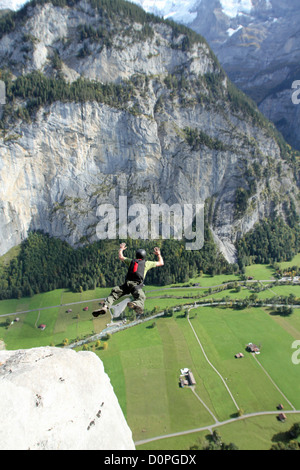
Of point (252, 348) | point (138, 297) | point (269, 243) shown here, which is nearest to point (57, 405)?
point (138, 297)

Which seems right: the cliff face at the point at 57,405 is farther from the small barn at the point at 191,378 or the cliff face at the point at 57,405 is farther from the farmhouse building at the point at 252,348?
the farmhouse building at the point at 252,348

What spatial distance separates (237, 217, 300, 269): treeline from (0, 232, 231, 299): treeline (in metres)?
12.9

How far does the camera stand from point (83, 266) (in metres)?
99.8

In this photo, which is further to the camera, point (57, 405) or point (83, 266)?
point (83, 266)

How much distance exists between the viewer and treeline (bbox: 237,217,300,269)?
112250mm

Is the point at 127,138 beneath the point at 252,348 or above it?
above

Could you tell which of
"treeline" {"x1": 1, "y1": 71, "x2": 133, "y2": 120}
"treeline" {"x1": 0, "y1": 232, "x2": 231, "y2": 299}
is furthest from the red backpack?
"treeline" {"x1": 1, "y1": 71, "x2": 133, "y2": 120}

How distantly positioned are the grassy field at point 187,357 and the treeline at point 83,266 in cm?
417

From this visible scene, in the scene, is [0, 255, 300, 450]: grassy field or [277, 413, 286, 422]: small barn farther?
[277, 413, 286, 422]: small barn

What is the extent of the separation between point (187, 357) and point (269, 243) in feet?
229

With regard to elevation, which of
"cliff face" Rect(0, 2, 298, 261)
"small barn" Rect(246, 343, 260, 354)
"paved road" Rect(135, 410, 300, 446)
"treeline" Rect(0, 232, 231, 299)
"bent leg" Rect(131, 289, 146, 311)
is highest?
"cliff face" Rect(0, 2, 298, 261)

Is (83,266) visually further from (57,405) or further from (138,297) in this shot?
(57,405)

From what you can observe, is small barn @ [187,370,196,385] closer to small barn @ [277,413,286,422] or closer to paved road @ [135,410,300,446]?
paved road @ [135,410,300,446]

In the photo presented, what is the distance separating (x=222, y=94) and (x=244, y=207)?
50.2 metres
